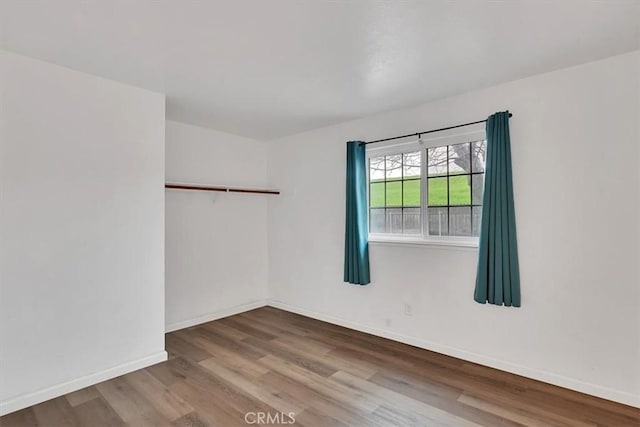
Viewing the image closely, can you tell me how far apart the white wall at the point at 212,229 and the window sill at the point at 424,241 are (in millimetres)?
1885

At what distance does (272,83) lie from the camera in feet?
9.17

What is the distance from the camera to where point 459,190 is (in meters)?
3.12

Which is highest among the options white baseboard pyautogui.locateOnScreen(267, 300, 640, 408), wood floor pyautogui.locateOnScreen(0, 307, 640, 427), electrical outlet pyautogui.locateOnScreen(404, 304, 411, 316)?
electrical outlet pyautogui.locateOnScreen(404, 304, 411, 316)

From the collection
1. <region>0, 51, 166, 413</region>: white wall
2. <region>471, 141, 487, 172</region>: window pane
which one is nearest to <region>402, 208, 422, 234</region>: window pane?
<region>471, 141, 487, 172</region>: window pane

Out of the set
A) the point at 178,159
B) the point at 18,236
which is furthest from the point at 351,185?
the point at 18,236

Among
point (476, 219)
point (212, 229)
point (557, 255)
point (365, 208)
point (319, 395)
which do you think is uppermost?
point (365, 208)

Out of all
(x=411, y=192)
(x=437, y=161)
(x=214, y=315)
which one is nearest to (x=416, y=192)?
(x=411, y=192)

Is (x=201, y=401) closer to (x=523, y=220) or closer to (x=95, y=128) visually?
(x=95, y=128)

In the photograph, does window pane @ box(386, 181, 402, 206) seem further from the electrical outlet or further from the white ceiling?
the electrical outlet

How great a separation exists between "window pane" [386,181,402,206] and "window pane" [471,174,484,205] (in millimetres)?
747

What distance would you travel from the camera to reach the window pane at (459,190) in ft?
10.1

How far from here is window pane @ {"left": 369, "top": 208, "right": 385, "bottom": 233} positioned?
3707 mm

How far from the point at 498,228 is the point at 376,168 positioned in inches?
58.5

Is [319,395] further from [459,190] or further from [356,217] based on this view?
[459,190]
